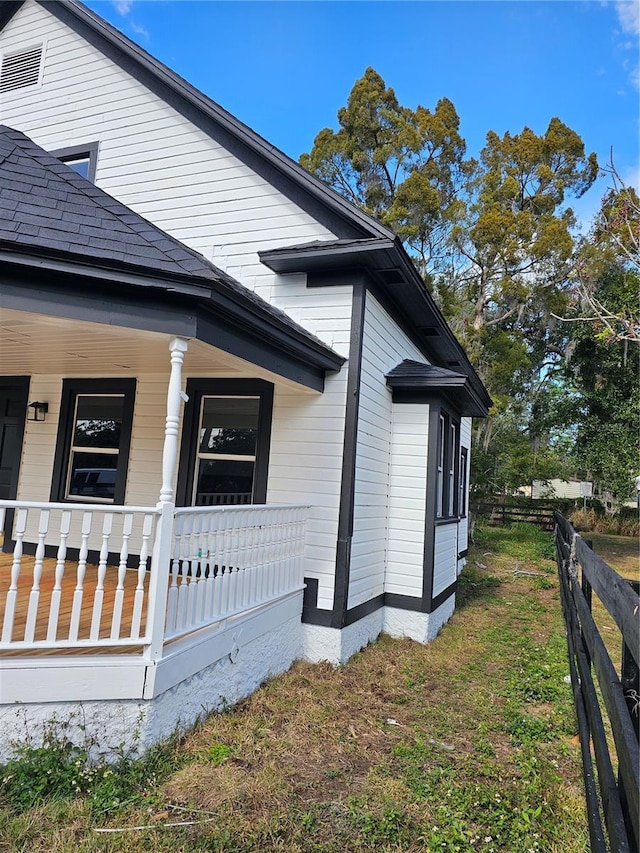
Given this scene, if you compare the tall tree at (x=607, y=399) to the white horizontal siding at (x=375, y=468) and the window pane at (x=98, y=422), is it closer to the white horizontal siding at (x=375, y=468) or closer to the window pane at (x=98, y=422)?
the white horizontal siding at (x=375, y=468)

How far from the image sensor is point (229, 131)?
638 centimetres

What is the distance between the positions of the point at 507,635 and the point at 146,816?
210 inches

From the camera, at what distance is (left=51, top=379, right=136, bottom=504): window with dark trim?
6699mm

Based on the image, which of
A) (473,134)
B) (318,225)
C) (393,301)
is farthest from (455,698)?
(473,134)

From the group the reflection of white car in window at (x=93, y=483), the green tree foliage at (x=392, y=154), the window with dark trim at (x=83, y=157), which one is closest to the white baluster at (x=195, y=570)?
the reflection of white car in window at (x=93, y=483)

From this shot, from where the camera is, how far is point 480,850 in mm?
2725

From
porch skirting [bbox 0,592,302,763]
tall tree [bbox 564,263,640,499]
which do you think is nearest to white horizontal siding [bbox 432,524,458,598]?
porch skirting [bbox 0,592,302,763]

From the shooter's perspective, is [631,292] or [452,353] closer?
[452,353]

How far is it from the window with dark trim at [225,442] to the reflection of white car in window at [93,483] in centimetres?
119

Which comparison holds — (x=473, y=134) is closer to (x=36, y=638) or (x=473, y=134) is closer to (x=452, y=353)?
(x=452, y=353)

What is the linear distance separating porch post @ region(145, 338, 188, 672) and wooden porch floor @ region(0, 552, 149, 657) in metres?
0.15

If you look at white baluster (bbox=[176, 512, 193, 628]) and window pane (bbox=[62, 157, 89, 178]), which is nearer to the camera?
white baluster (bbox=[176, 512, 193, 628])

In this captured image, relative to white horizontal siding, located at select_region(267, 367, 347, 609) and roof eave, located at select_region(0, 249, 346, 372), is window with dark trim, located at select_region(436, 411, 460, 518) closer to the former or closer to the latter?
white horizontal siding, located at select_region(267, 367, 347, 609)

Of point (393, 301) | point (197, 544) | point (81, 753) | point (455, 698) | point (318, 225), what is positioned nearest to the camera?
point (81, 753)
